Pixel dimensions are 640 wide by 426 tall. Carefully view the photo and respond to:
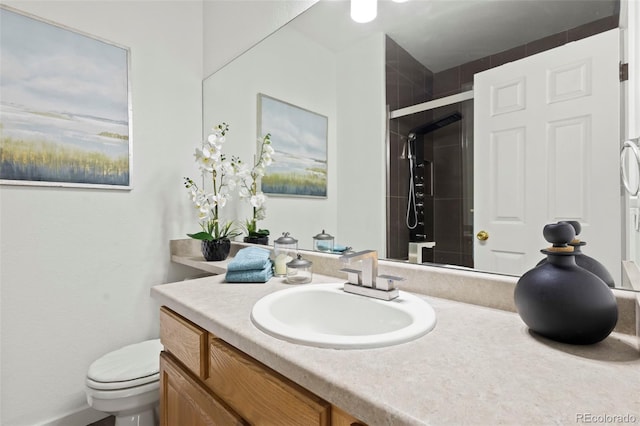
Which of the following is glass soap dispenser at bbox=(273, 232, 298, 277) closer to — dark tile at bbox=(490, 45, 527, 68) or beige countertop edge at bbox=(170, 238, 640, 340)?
beige countertop edge at bbox=(170, 238, 640, 340)

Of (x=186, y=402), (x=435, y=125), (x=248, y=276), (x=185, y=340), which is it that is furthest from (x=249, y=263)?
(x=435, y=125)

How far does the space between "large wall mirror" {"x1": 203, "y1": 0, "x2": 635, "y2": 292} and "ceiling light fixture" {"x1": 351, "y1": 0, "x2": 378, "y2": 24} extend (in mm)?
24

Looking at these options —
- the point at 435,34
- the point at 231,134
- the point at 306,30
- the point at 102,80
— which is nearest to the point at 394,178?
the point at 435,34

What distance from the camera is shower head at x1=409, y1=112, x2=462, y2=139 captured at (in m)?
0.90

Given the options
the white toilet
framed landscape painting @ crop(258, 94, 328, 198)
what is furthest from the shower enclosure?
the white toilet

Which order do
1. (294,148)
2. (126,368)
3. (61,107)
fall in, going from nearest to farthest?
(126,368) → (61,107) → (294,148)

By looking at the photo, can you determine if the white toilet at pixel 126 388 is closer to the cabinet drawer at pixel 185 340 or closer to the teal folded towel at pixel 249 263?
the cabinet drawer at pixel 185 340

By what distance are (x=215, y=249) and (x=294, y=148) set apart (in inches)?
25.9

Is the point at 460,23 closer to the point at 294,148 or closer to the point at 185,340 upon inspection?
the point at 294,148

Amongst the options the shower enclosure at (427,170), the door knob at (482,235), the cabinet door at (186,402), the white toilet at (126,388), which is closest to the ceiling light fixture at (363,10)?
the shower enclosure at (427,170)

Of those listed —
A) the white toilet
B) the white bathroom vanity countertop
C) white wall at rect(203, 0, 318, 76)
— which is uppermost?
white wall at rect(203, 0, 318, 76)

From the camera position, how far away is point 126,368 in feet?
4.31

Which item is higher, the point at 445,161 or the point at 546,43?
the point at 546,43

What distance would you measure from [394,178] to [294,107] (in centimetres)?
72
